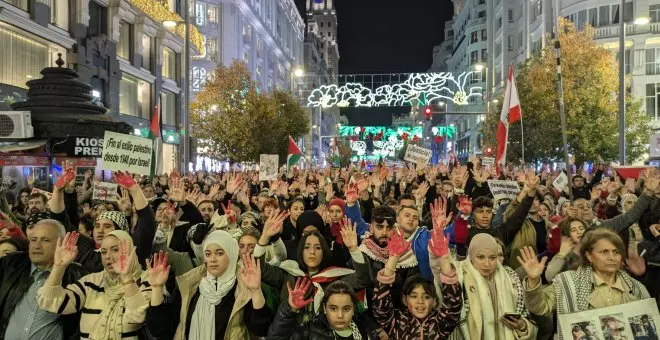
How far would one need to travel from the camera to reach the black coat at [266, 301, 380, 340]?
14.0 ft

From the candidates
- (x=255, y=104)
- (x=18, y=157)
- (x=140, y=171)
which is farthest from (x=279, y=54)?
(x=140, y=171)

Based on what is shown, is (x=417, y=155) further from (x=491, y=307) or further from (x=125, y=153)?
(x=491, y=307)

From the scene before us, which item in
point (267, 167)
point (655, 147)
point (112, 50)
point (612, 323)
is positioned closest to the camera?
point (612, 323)

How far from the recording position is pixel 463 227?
6832mm

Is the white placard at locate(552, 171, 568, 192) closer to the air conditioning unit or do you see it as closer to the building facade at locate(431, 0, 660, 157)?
the building facade at locate(431, 0, 660, 157)

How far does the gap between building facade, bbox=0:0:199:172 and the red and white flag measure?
8.18m

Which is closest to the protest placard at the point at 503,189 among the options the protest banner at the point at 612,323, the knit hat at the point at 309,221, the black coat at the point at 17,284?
the knit hat at the point at 309,221

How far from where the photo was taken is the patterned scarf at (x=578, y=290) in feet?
13.8

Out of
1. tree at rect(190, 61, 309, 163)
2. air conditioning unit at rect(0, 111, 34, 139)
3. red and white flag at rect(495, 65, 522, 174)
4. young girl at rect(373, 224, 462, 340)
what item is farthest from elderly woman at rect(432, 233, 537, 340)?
tree at rect(190, 61, 309, 163)

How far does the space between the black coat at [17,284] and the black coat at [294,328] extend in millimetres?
1507

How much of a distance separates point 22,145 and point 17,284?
803 cm

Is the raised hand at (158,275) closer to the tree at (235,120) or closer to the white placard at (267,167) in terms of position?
the white placard at (267,167)

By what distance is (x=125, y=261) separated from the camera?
4.36m

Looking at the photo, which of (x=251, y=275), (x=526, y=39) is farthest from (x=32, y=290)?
(x=526, y=39)
